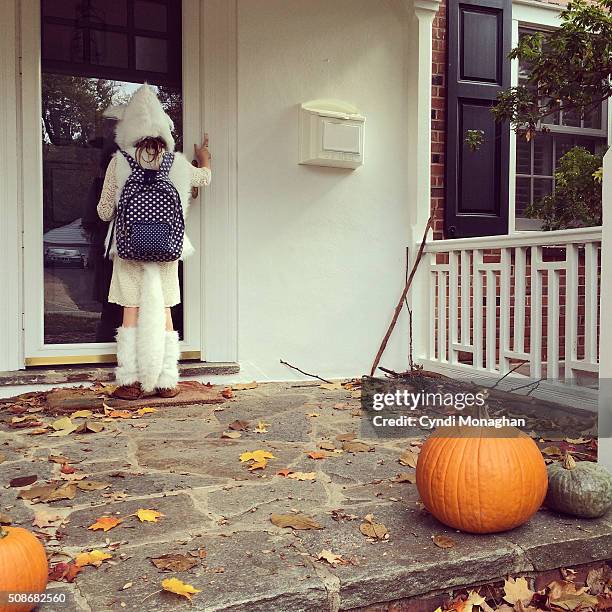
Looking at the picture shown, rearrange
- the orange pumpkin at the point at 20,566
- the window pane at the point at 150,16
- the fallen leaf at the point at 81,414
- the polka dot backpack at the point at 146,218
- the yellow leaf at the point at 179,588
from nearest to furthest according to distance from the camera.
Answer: the orange pumpkin at the point at 20,566 < the yellow leaf at the point at 179,588 < the fallen leaf at the point at 81,414 < the polka dot backpack at the point at 146,218 < the window pane at the point at 150,16

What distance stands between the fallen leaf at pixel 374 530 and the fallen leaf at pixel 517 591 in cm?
36

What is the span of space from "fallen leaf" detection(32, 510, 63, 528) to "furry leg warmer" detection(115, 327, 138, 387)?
178 centimetres

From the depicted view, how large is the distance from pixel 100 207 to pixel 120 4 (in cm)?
135

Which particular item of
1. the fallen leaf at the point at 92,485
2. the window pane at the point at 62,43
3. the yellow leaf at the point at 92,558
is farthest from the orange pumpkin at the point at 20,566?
the window pane at the point at 62,43

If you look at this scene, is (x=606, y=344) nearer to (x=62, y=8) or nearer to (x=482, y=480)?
(x=482, y=480)

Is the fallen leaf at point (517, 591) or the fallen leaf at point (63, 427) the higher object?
the fallen leaf at point (63, 427)

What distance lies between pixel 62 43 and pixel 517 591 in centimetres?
390

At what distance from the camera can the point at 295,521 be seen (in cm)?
218

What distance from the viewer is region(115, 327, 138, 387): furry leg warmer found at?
13.2 feet

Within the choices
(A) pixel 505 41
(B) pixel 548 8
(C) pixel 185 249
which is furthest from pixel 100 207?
(B) pixel 548 8

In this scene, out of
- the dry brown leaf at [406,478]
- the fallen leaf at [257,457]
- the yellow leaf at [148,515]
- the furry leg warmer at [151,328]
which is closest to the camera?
the yellow leaf at [148,515]

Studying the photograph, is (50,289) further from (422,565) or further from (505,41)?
(505,41)

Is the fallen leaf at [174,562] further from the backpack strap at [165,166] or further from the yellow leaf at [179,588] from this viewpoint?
the backpack strap at [165,166]

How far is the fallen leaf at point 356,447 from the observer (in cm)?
308
